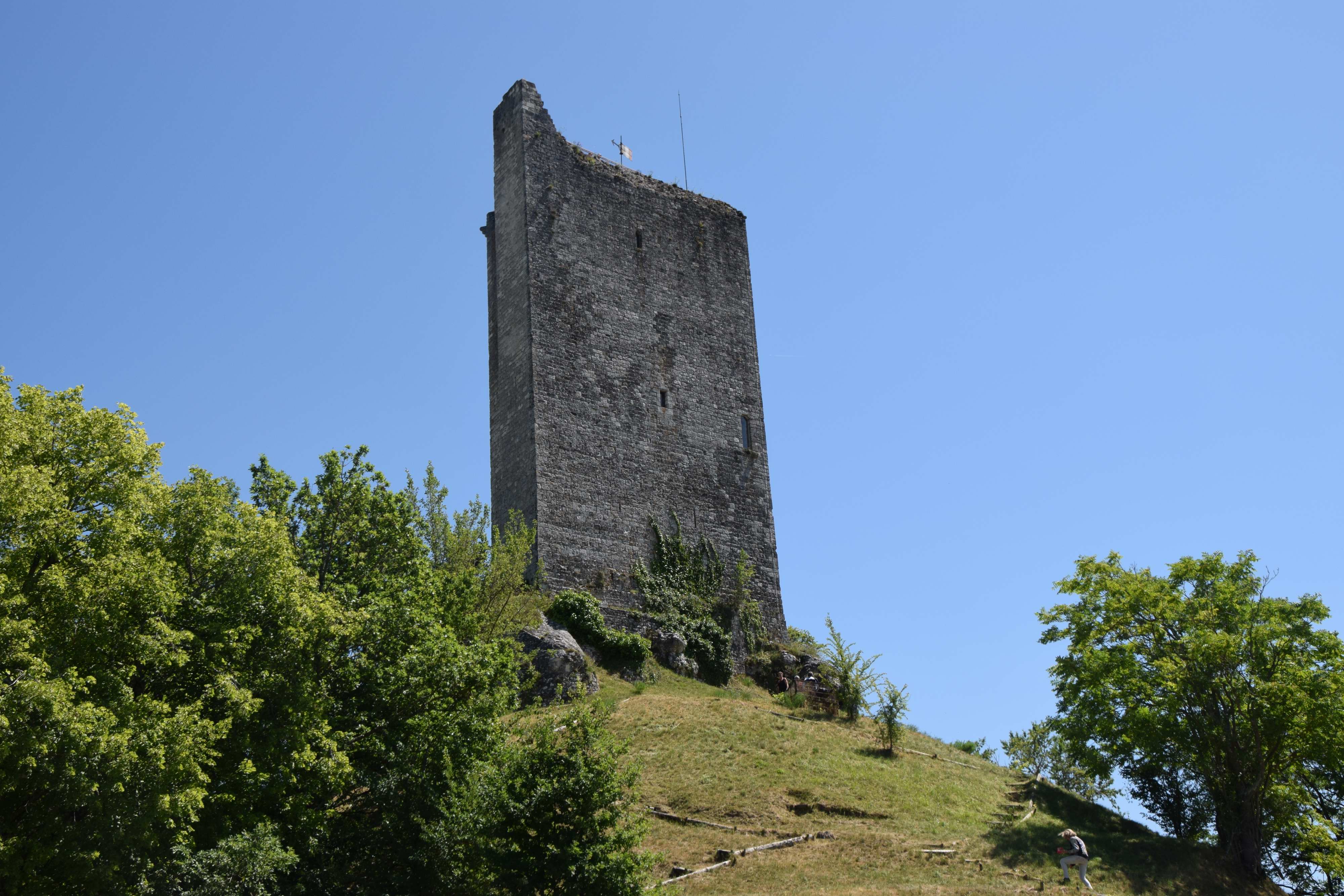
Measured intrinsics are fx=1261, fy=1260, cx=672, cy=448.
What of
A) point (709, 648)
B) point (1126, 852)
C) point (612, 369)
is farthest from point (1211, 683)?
point (612, 369)

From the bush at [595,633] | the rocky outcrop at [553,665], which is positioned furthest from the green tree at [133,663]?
the bush at [595,633]

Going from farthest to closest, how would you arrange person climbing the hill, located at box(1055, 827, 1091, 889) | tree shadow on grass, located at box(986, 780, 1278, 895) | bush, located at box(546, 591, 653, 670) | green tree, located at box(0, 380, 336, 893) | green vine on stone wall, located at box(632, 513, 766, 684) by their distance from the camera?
1. green vine on stone wall, located at box(632, 513, 766, 684)
2. bush, located at box(546, 591, 653, 670)
3. tree shadow on grass, located at box(986, 780, 1278, 895)
4. person climbing the hill, located at box(1055, 827, 1091, 889)
5. green tree, located at box(0, 380, 336, 893)

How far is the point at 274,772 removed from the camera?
1644cm

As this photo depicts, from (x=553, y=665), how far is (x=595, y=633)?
2.86m

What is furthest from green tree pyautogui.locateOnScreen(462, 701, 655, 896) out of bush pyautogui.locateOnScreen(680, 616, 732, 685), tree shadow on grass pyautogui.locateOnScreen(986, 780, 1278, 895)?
bush pyautogui.locateOnScreen(680, 616, 732, 685)

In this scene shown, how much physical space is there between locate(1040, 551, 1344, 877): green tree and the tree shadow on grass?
2.59 feet

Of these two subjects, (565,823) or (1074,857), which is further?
(1074,857)

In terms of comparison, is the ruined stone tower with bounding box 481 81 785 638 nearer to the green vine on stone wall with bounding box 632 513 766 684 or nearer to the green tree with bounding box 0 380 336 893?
the green vine on stone wall with bounding box 632 513 766 684

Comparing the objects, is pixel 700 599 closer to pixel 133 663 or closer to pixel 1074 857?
pixel 1074 857

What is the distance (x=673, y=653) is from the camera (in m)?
30.1

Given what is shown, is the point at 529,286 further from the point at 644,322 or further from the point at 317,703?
the point at 317,703

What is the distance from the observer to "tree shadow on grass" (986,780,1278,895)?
66.0ft

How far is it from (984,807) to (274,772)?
12664 millimetres

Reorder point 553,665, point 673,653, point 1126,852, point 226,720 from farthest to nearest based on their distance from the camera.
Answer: point 673,653
point 553,665
point 1126,852
point 226,720
